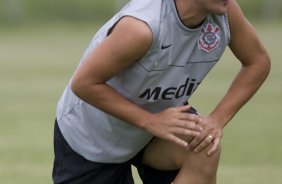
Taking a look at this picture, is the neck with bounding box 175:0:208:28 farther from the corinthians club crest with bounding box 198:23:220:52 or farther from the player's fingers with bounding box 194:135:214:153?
the player's fingers with bounding box 194:135:214:153

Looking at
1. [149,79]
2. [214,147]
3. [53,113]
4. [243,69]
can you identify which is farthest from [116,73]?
[53,113]

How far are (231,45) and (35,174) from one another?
9.88 feet

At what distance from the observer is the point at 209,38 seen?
4.81 meters

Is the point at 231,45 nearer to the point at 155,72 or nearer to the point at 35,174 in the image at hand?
the point at 155,72

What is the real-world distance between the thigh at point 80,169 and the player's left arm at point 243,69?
2.09 ft

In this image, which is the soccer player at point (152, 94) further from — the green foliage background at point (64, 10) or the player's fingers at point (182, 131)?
the green foliage background at point (64, 10)

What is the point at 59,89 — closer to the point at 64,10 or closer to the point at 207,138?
the point at 207,138

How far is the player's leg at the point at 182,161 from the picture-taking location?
488cm

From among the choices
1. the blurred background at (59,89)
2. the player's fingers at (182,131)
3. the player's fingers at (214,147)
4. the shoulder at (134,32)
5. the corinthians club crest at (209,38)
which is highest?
the shoulder at (134,32)

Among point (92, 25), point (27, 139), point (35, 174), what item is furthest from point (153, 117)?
point (92, 25)

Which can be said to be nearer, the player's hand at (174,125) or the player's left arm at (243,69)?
the player's hand at (174,125)

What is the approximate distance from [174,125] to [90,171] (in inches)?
33.6

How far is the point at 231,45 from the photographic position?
5133 mm

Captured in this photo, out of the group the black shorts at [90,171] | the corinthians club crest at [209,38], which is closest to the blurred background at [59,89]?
the black shorts at [90,171]
